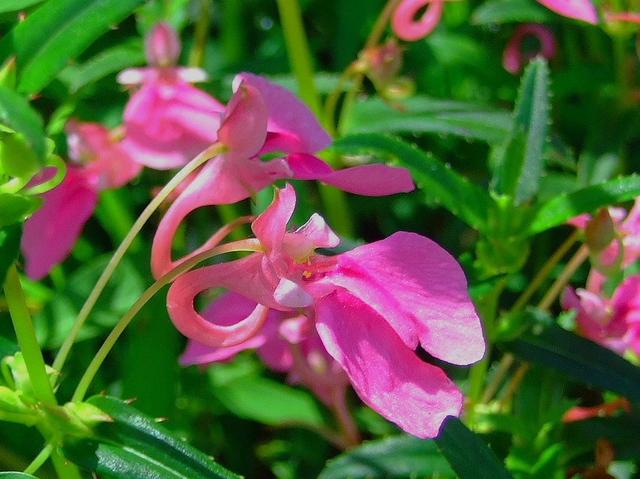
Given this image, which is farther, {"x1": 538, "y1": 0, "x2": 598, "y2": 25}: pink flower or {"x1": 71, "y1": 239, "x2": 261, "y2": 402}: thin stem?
{"x1": 538, "y1": 0, "x2": 598, "y2": 25}: pink flower

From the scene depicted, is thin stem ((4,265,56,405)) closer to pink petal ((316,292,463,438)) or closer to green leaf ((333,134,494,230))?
pink petal ((316,292,463,438))

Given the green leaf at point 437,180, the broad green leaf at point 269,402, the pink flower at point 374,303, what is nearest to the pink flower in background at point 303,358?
the broad green leaf at point 269,402

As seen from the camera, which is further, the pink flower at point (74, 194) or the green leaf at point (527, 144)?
the pink flower at point (74, 194)

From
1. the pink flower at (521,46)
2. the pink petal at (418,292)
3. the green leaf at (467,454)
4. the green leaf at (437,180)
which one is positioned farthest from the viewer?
the pink flower at (521,46)

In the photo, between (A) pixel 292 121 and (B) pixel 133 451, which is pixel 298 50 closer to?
(A) pixel 292 121

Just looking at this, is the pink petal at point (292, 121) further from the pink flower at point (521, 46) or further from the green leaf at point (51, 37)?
the pink flower at point (521, 46)

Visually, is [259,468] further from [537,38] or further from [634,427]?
[537,38]

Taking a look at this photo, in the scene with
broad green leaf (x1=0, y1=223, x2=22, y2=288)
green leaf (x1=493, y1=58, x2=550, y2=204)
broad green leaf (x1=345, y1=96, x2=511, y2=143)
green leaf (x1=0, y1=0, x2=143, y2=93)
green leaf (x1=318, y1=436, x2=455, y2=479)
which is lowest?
green leaf (x1=318, y1=436, x2=455, y2=479)

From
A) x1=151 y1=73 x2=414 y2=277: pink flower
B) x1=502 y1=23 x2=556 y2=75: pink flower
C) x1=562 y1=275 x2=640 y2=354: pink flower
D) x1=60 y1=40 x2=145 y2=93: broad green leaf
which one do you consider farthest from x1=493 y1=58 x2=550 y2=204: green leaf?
x1=60 y1=40 x2=145 y2=93: broad green leaf
